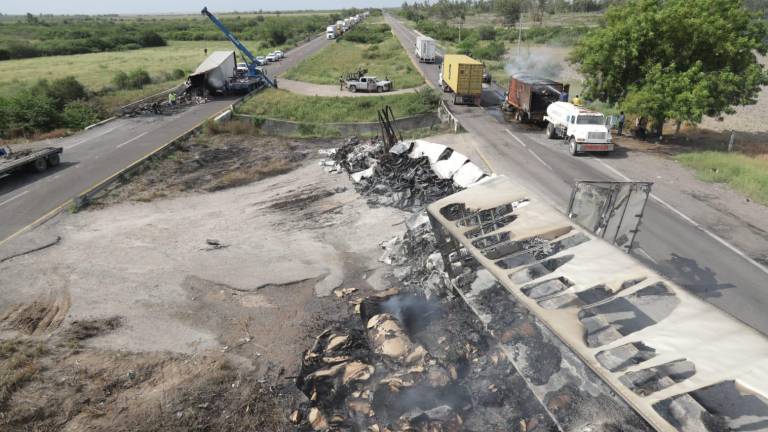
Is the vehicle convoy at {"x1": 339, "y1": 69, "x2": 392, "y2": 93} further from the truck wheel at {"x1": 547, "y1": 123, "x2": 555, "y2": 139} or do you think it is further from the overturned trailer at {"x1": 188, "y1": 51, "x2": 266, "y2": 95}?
the truck wheel at {"x1": 547, "y1": 123, "x2": 555, "y2": 139}

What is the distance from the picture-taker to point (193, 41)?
116938mm

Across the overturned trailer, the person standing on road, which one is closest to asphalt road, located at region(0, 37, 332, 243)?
the overturned trailer

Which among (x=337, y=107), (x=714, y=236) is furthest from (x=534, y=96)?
(x=714, y=236)

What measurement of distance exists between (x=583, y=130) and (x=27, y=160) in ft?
91.1

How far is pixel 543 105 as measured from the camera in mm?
28734

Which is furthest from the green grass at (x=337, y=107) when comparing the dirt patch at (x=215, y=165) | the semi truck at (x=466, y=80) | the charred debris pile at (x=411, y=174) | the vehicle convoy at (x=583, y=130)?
the charred debris pile at (x=411, y=174)

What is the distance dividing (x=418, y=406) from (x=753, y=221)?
49.8 ft

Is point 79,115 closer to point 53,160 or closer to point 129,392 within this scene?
point 53,160

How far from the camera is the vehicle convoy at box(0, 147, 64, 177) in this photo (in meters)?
22.3

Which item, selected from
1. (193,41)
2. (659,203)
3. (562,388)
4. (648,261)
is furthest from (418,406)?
(193,41)

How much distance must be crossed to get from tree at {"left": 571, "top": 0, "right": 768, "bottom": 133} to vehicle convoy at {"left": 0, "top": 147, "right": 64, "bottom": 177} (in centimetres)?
2966

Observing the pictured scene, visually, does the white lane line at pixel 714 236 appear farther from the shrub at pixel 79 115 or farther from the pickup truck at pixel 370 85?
the shrub at pixel 79 115

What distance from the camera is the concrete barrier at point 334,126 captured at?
3102cm

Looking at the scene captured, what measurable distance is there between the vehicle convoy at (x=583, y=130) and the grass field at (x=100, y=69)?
36.7 metres
